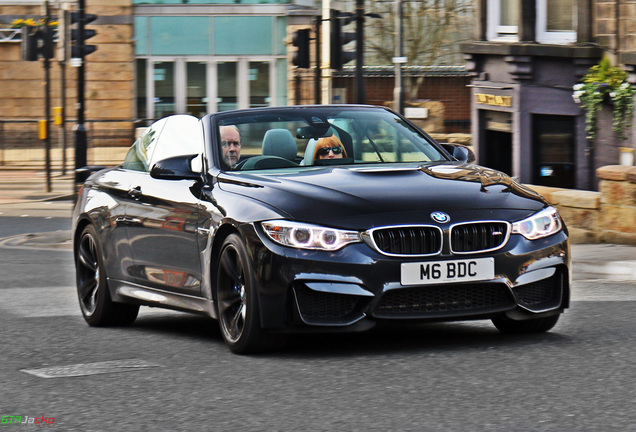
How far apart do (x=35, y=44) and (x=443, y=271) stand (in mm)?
21047

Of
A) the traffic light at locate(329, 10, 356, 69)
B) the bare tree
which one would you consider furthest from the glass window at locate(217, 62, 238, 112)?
the traffic light at locate(329, 10, 356, 69)

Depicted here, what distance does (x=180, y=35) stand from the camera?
133 ft

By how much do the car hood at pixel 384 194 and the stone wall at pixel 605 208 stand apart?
7951 mm

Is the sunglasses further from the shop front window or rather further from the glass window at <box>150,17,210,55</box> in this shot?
the glass window at <box>150,17,210,55</box>

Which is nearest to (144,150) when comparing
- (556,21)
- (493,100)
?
(556,21)

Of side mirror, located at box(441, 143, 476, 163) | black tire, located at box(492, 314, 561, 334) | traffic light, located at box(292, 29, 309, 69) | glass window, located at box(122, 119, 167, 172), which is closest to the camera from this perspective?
black tire, located at box(492, 314, 561, 334)

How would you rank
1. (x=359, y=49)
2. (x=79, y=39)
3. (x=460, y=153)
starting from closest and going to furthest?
(x=460, y=153) → (x=359, y=49) → (x=79, y=39)

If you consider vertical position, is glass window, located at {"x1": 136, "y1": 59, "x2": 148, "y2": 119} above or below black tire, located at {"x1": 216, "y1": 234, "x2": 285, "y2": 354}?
above

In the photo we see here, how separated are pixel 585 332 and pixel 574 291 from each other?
3.22 metres

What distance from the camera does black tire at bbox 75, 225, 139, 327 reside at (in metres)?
9.12

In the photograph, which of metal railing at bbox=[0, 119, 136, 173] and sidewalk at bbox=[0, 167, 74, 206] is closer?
sidewalk at bbox=[0, 167, 74, 206]

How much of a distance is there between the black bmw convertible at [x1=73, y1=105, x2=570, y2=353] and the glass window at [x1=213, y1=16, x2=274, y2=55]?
106 ft

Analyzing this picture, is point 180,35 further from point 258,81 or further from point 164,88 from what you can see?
point 258,81

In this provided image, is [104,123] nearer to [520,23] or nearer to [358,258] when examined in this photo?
[520,23]
